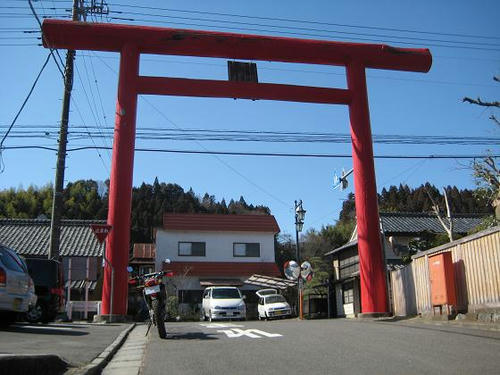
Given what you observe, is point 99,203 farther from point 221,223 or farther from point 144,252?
point 221,223

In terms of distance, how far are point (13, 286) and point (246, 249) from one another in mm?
27752

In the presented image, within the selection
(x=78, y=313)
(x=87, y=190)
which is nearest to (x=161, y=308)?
(x=78, y=313)

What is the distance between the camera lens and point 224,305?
23109 millimetres

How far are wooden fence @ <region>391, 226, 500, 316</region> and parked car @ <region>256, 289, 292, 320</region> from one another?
12.4 metres

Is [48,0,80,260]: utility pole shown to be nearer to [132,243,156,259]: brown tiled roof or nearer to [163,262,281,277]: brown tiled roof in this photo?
[163,262,281,277]: brown tiled roof

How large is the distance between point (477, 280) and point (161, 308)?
23.1 ft

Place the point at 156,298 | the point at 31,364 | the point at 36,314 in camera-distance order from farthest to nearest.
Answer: the point at 36,314 < the point at 156,298 < the point at 31,364

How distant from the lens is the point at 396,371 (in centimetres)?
565

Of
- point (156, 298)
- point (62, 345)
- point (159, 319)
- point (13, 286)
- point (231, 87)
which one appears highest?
point (231, 87)

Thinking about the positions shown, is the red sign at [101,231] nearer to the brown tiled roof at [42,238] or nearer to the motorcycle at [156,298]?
the motorcycle at [156,298]

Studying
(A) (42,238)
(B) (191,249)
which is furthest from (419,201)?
(A) (42,238)

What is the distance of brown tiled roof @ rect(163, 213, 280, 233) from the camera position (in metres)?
35.5

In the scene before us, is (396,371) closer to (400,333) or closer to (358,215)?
(400,333)

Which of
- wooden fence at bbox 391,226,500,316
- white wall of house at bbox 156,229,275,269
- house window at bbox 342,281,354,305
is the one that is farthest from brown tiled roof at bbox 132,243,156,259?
wooden fence at bbox 391,226,500,316
